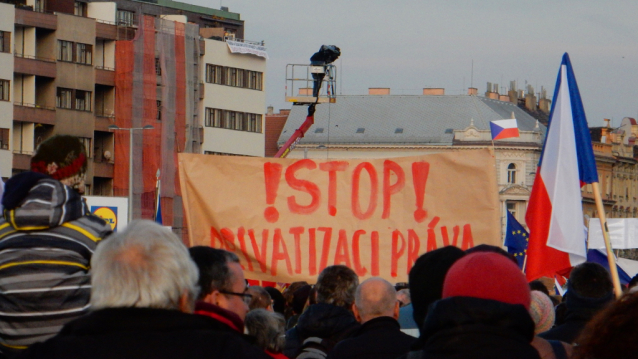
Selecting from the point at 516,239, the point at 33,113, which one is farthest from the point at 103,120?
the point at 516,239

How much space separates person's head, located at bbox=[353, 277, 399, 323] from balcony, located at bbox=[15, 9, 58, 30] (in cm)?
5742

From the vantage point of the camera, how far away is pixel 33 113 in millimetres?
62281

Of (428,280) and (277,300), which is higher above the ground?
(428,280)

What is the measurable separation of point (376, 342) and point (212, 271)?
1.41 m

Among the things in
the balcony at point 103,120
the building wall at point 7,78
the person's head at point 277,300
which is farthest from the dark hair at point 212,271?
the balcony at point 103,120

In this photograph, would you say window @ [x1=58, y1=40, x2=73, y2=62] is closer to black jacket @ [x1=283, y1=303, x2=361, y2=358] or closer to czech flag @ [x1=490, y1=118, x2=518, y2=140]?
czech flag @ [x1=490, y1=118, x2=518, y2=140]

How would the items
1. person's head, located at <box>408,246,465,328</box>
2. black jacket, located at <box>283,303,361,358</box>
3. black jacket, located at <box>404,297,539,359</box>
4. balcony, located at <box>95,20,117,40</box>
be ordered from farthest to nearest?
balcony, located at <box>95,20,117,40</box> < black jacket, located at <box>283,303,361,358</box> < person's head, located at <box>408,246,465,328</box> < black jacket, located at <box>404,297,539,359</box>

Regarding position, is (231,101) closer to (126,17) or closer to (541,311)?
(126,17)

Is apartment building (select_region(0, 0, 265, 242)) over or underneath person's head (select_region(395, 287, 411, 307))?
over

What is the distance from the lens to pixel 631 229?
18.8 m

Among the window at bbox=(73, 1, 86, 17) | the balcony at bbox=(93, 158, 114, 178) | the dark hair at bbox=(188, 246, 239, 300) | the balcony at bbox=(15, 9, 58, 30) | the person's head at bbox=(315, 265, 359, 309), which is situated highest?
the window at bbox=(73, 1, 86, 17)

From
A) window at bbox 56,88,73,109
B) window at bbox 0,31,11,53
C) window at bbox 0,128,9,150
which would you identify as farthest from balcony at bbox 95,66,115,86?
window at bbox 0,128,9,150

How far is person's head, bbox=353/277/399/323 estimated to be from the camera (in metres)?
6.44

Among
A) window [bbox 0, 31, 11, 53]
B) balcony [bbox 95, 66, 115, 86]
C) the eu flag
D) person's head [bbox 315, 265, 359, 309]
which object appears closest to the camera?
person's head [bbox 315, 265, 359, 309]
